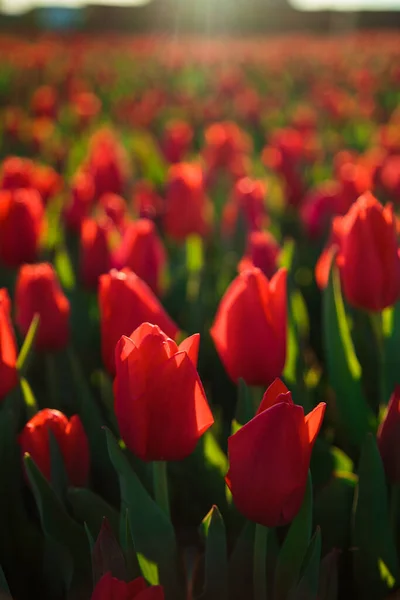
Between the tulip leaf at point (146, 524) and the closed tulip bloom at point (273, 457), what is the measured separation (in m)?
0.18

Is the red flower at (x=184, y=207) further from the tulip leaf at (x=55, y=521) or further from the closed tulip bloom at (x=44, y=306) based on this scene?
the tulip leaf at (x=55, y=521)

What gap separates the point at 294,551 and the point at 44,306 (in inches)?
27.4

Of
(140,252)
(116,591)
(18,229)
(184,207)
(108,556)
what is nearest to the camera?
(116,591)

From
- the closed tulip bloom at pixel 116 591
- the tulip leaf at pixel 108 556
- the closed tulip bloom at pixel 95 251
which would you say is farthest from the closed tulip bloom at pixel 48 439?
the closed tulip bloom at pixel 95 251

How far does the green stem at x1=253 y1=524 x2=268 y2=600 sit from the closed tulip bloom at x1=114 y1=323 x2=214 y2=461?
0.17 m

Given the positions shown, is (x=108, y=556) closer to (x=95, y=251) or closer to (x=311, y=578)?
(x=311, y=578)

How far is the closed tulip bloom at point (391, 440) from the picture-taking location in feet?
3.63

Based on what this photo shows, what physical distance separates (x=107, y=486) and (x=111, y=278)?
0.40 meters

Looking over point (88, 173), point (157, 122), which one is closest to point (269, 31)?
point (157, 122)

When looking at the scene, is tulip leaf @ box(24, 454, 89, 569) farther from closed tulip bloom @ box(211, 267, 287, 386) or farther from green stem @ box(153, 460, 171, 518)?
closed tulip bloom @ box(211, 267, 287, 386)

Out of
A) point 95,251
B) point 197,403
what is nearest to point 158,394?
point 197,403

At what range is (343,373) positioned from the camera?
149 centimetres

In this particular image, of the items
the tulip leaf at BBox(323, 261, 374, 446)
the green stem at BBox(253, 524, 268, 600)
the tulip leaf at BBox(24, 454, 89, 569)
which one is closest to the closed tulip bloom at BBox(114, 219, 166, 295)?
the tulip leaf at BBox(323, 261, 374, 446)

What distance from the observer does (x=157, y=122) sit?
17.4ft
